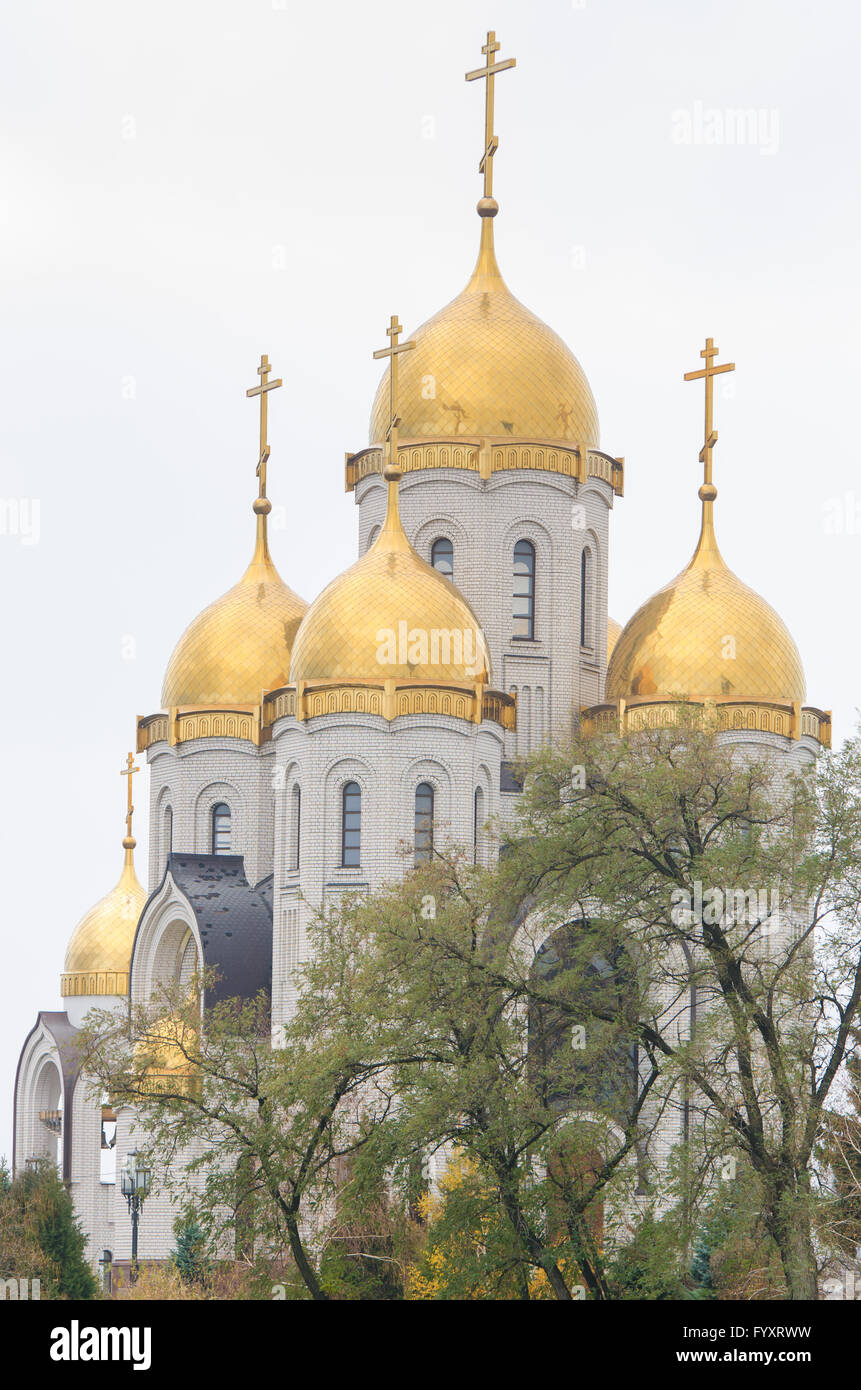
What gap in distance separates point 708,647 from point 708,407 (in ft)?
14.2

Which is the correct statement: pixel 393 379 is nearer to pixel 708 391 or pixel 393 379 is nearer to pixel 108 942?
pixel 708 391

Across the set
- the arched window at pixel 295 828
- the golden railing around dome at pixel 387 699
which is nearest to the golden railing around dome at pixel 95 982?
the arched window at pixel 295 828

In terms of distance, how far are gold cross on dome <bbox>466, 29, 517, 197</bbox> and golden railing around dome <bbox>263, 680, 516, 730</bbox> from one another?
32.4 feet

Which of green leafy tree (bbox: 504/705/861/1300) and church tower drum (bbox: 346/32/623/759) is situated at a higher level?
church tower drum (bbox: 346/32/623/759)

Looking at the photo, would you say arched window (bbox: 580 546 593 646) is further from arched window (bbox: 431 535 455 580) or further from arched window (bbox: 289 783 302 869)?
arched window (bbox: 289 783 302 869)

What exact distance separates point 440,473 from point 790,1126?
19008mm

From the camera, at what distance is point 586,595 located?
3872 cm

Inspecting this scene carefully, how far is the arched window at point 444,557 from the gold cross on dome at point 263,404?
4.15 meters

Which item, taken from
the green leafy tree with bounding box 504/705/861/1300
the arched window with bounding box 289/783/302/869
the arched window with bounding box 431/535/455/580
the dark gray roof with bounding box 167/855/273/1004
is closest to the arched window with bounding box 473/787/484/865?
the arched window with bounding box 289/783/302/869

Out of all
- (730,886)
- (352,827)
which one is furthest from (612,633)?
(730,886)

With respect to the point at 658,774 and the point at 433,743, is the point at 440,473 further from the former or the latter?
the point at 658,774

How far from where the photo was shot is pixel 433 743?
111 ft

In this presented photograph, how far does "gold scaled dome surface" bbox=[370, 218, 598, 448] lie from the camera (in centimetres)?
3772
